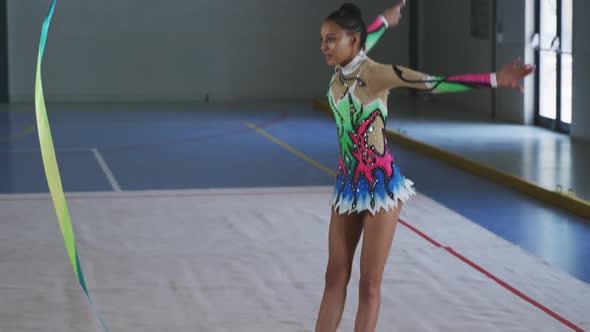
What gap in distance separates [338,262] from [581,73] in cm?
809

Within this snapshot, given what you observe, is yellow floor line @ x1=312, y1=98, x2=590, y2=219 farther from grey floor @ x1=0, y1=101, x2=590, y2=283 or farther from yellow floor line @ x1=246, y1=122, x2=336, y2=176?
yellow floor line @ x1=246, y1=122, x2=336, y2=176

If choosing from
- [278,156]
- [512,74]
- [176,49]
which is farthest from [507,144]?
[176,49]

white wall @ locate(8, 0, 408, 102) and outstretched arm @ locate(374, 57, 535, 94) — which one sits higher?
outstretched arm @ locate(374, 57, 535, 94)

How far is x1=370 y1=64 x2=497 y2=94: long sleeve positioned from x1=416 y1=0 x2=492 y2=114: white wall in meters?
10.7

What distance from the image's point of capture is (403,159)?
1099 centimetres

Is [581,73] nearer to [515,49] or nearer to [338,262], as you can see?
[515,49]

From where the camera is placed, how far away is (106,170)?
33.4 ft

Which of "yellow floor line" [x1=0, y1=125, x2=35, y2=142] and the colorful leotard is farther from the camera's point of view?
"yellow floor line" [x1=0, y1=125, x2=35, y2=142]

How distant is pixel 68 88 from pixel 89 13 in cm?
134

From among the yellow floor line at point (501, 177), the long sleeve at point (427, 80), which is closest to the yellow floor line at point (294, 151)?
the yellow floor line at point (501, 177)

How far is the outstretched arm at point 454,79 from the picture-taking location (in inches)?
148

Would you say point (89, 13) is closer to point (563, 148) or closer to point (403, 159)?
point (403, 159)

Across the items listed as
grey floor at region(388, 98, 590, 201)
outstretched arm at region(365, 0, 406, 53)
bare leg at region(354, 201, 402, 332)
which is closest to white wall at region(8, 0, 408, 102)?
grey floor at region(388, 98, 590, 201)

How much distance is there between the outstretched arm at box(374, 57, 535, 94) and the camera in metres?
3.75
